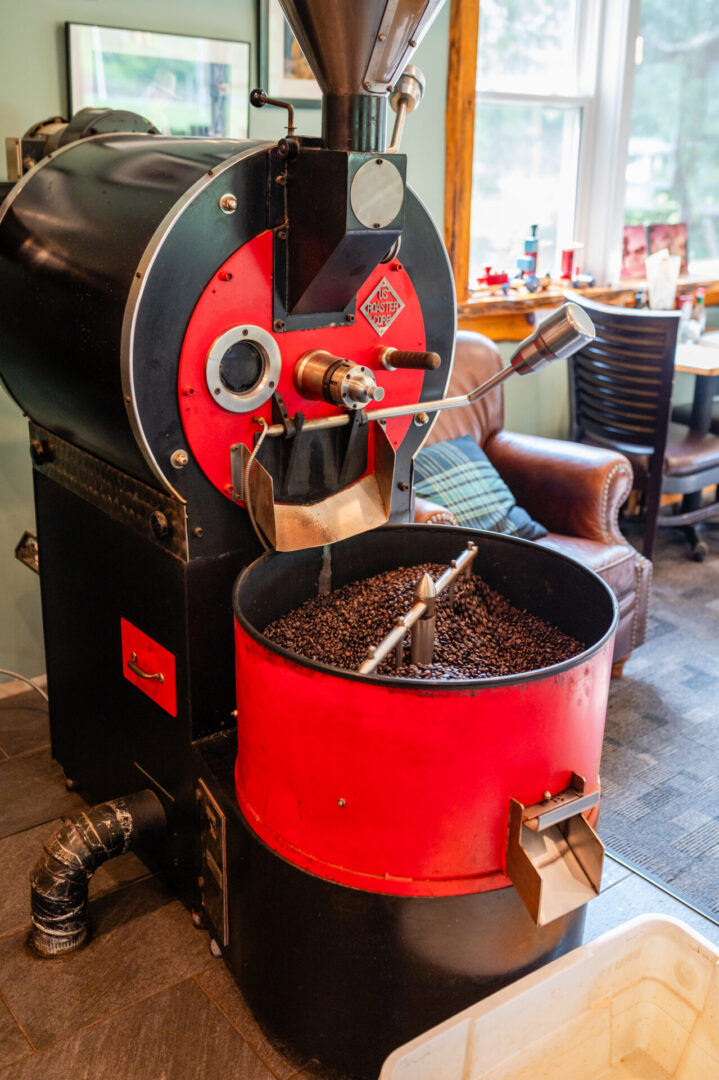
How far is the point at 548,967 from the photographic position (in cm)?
141

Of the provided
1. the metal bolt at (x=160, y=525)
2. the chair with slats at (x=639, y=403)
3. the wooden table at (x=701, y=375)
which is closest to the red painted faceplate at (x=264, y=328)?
the metal bolt at (x=160, y=525)

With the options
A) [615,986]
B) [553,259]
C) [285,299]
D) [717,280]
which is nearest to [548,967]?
[615,986]

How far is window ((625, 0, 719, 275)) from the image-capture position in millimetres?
4320

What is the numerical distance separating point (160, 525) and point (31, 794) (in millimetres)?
1021

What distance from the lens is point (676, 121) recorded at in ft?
14.9

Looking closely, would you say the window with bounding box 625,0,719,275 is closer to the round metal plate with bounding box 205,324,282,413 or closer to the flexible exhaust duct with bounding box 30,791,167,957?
the round metal plate with bounding box 205,324,282,413

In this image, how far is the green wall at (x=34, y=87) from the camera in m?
2.40

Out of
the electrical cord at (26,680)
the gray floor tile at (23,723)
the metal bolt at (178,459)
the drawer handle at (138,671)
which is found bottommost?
the gray floor tile at (23,723)

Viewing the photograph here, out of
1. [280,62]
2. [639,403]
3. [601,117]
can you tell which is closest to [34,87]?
[280,62]

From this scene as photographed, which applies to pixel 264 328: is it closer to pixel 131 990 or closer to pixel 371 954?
pixel 371 954

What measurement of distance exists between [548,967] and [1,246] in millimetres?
1517

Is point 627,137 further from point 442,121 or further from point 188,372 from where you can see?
point 188,372

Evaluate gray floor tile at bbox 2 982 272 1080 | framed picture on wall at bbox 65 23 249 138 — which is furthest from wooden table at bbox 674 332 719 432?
gray floor tile at bbox 2 982 272 1080

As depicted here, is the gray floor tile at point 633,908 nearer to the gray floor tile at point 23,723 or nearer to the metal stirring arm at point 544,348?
the metal stirring arm at point 544,348
